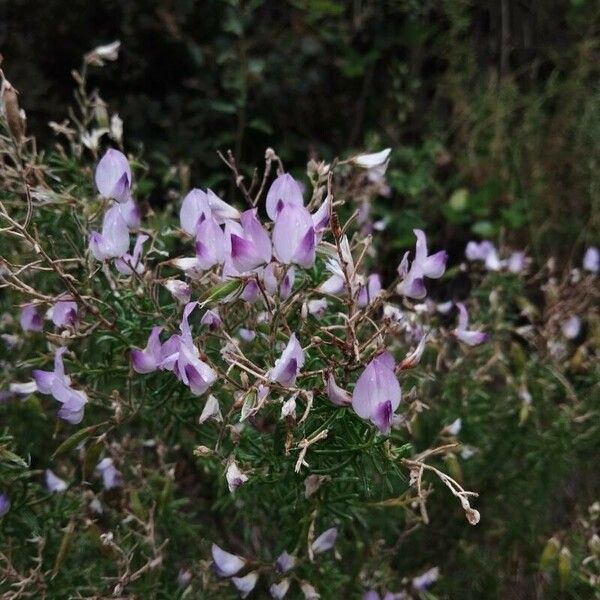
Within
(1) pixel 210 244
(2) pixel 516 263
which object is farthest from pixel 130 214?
(2) pixel 516 263

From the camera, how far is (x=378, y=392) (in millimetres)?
786

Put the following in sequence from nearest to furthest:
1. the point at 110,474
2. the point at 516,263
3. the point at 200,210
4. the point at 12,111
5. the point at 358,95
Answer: the point at 200,210
the point at 12,111
the point at 110,474
the point at 516,263
the point at 358,95

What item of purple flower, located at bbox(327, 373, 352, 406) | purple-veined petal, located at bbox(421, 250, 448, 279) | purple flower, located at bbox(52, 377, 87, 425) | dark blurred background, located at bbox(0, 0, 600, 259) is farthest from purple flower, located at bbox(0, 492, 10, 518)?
dark blurred background, located at bbox(0, 0, 600, 259)

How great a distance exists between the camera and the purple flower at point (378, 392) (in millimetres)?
782

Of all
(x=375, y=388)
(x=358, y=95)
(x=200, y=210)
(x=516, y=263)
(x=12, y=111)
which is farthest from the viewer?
(x=358, y=95)

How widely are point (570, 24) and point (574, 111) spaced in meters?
0.40

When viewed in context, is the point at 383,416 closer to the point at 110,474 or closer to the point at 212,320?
the point at 212,320

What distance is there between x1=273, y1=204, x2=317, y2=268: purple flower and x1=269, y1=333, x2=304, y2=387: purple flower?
78 millimetres

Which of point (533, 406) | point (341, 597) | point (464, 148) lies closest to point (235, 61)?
point (464, 148)

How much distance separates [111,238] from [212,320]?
0.48 feet

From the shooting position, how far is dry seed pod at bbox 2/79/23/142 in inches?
39.6

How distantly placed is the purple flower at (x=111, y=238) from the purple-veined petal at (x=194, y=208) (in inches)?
2.6

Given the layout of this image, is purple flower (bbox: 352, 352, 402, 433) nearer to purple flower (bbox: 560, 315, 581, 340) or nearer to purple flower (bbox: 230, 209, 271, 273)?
purple flower (bbox: 230, 209, 271, 273)

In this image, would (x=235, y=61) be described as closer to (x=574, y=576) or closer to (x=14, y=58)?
(x=14, y=58)
